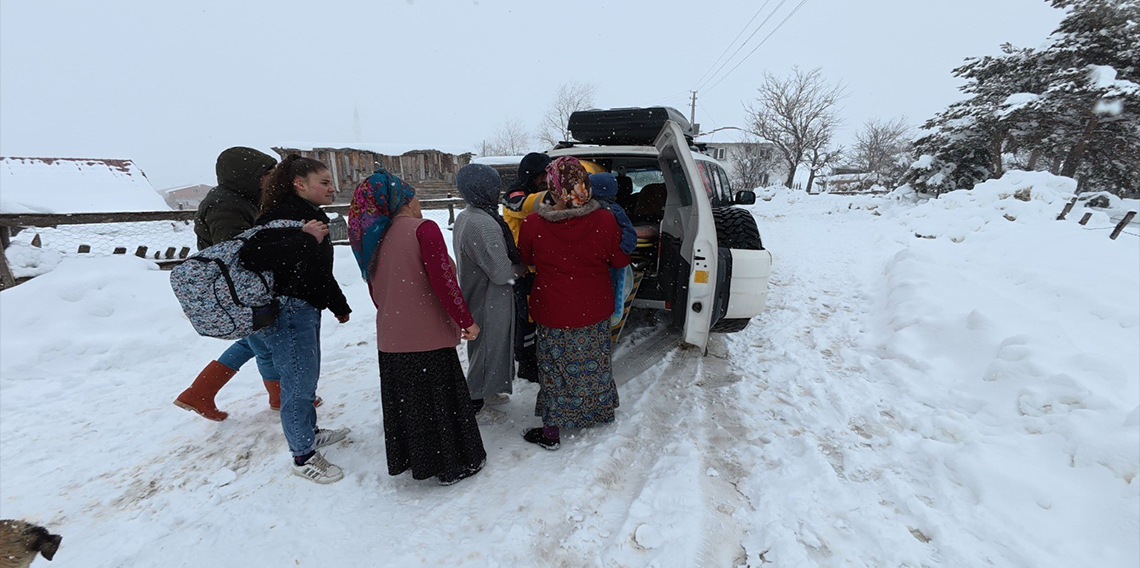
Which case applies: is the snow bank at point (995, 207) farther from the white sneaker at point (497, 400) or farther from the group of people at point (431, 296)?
the white sneaker at point (497, 400)

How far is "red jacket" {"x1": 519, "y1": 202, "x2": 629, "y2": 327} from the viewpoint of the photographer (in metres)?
2.51

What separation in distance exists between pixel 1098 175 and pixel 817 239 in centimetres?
1416

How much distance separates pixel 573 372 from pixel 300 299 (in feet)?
5.36

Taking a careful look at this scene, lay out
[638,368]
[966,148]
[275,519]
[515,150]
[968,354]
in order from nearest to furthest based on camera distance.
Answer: [275,519], [968,354], [638,368], [966,148], [515,150]

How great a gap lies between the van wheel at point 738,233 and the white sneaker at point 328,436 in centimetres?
331

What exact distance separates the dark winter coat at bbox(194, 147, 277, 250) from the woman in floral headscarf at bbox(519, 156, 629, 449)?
1712mm

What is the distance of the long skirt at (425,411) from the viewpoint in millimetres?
2270

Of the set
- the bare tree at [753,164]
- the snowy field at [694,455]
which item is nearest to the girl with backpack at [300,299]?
the snowy field at [694,455]

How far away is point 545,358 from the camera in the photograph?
2.74 metres

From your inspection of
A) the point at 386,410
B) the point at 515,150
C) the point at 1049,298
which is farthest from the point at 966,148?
the point at 515,150

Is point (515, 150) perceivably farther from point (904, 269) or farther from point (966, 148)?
point (904, 269)

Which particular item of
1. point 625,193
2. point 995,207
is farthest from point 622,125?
point 995,207

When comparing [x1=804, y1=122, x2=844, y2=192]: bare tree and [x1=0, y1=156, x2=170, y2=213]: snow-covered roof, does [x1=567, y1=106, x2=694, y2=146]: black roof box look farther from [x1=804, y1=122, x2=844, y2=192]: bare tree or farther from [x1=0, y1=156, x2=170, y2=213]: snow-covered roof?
[x1=804, y1=122, x2=844, y2=192]: bare tree

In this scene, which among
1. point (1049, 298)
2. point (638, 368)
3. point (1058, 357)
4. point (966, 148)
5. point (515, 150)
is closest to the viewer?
point (1058, 357)
